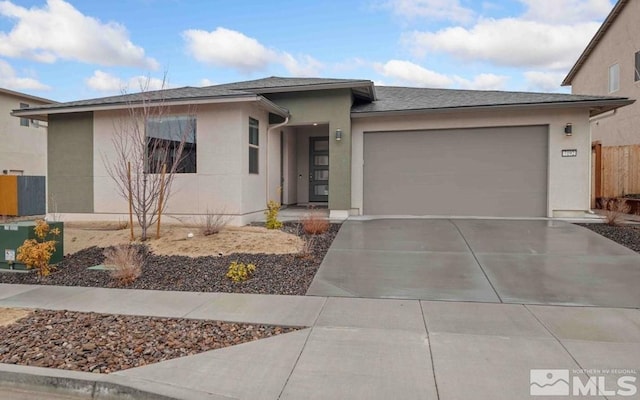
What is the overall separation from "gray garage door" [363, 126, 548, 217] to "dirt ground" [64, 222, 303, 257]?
4553mm

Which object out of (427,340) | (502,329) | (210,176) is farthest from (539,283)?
(210,176)

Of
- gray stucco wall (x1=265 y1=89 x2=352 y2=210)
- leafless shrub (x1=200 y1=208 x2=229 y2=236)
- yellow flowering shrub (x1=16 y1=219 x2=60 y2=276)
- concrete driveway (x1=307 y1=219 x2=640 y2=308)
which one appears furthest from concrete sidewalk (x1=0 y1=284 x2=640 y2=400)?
gray stucco wall (x1=265 y1=89 x2=352 y2=210)

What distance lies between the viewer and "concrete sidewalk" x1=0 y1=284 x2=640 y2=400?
9.47ft

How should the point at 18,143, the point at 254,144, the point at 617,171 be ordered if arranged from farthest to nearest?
the point at 18,143, the point at 617,171, the point at 254,144

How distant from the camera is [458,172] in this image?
37.3 feet

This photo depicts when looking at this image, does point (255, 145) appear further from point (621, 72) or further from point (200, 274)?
point (621, 72)

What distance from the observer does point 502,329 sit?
3957mm

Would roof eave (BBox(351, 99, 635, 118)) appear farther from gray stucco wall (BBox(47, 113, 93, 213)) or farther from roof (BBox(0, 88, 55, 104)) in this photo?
roof (BBox(0, 88, 55, 104))

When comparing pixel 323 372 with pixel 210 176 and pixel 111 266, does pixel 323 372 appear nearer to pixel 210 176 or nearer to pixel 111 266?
pixel 111 266

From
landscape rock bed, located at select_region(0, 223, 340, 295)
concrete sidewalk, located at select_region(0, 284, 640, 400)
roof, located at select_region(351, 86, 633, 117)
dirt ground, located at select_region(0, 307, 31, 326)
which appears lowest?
dirt ground, located at select_region(0, 307, 31, 326)

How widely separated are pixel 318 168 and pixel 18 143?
60.8 ft

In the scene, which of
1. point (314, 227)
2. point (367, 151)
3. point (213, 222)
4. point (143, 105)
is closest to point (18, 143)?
point (143, 105)

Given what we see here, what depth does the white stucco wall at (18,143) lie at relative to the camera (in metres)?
20.3

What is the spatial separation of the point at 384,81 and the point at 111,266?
2076 cm
